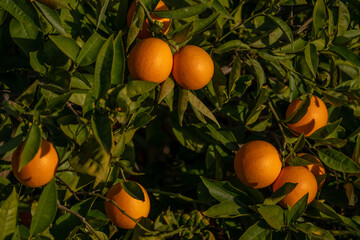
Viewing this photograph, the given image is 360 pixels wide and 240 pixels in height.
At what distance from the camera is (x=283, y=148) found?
1.57 metres

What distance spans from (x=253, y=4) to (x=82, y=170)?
1.19 meters

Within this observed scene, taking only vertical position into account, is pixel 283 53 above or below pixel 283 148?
above

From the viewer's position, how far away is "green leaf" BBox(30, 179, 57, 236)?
1146mm

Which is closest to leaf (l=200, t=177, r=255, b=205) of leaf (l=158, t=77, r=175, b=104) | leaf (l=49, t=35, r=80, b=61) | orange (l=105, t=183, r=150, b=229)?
orange (l=105, t=183, r=150, b=229)

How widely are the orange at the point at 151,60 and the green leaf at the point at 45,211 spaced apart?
1.36 ft

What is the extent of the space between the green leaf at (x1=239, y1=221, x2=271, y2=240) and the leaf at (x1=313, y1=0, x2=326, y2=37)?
0.80 meters

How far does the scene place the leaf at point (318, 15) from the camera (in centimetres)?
152

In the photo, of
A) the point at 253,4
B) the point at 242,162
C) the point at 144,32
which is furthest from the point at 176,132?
the point at 253,4

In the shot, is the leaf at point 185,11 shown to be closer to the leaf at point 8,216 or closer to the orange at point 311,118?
the orange at point 311,118

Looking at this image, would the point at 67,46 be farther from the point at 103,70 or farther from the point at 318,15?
the point at 318,15

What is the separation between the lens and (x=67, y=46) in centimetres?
120

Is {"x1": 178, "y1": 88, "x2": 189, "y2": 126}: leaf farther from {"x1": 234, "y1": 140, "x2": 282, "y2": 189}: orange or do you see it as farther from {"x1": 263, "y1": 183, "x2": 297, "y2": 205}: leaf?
{"x1": 263, "y1": 183, "x2": 297, "y2": 205}: leaf

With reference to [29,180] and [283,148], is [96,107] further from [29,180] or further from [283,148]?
[283,148]

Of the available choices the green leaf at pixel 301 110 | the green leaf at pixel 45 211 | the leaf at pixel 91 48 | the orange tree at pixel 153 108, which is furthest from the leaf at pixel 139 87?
the green leaf at pixel 301 110
